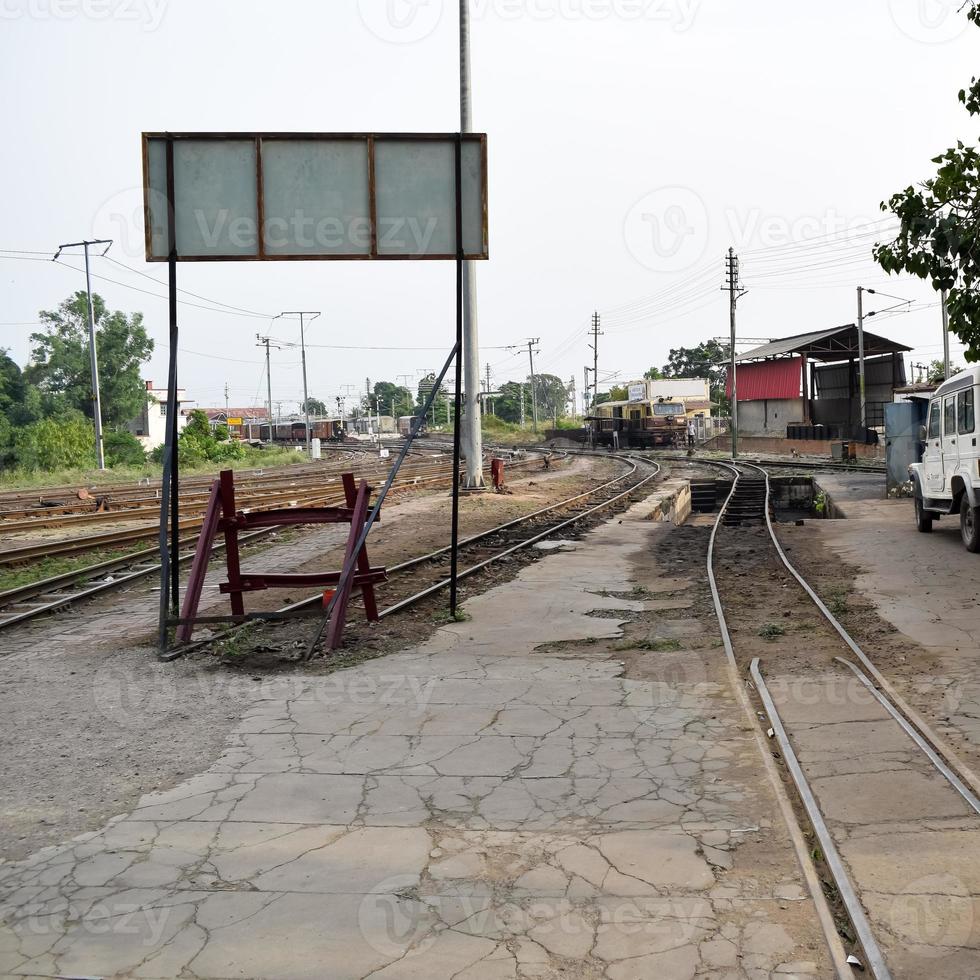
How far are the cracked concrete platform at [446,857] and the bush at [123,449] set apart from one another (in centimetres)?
5316

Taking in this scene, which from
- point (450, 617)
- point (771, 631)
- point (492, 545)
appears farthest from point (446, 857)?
point (492, 545)

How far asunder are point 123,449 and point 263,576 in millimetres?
52481

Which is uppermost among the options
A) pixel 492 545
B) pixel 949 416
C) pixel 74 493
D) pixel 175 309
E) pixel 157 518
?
pixel 175 309

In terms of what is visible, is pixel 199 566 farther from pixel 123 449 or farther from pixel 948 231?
pixel 123 449

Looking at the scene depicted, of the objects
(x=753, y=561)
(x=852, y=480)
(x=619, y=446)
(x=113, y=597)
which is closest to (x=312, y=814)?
(x=113, y=597)

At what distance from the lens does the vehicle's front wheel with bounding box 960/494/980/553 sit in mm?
14094

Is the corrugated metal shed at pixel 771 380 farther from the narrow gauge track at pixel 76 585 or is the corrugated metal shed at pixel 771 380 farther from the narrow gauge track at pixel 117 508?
the narrow gauge track at pixel 76 585

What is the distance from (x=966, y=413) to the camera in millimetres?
14469

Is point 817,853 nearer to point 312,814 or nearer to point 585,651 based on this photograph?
point 312,814

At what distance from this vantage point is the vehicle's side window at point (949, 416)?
49.4ft

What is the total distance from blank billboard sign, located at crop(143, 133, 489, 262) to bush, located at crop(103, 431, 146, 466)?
1946 inches

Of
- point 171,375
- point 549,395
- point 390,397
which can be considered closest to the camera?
point 171,375

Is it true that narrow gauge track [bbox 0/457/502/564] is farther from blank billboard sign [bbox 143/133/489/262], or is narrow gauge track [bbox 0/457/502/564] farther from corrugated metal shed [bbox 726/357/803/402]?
corrugated metal shed [bbox 726/357/803/402]

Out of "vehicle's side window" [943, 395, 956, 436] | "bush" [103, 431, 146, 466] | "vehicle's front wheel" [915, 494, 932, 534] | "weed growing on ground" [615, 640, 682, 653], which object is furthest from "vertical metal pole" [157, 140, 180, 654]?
"bush" [103, 431, 146, 466]
